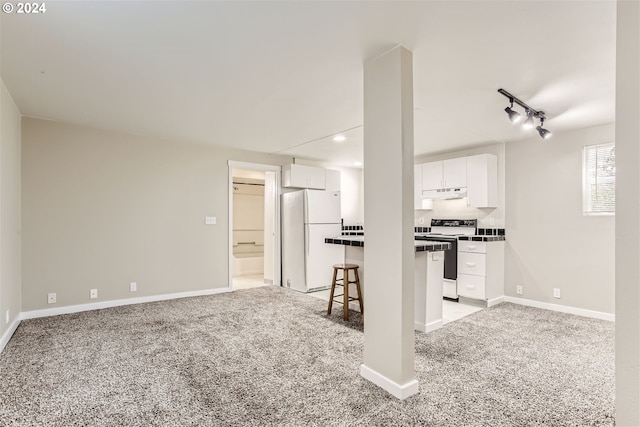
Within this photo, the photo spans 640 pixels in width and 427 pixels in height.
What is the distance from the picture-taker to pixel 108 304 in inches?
165

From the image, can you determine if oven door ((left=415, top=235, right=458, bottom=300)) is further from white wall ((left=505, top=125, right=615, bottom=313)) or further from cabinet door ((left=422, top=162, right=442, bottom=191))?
cabinet door ((left=422, top=162, right=442, bottom=191))

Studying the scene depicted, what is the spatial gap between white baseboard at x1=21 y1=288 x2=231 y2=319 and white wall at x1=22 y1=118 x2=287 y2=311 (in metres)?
0.05

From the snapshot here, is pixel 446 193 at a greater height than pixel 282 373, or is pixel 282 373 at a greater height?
pixel 446 193

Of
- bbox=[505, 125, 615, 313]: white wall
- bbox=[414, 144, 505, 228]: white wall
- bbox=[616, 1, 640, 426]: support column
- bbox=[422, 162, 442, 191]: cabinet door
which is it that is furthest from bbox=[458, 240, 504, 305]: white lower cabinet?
bbox=[616, 1, 640, 426]: support column

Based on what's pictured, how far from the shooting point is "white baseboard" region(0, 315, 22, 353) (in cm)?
282

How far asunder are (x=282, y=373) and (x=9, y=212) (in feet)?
9.93

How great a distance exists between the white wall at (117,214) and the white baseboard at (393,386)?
3420mm

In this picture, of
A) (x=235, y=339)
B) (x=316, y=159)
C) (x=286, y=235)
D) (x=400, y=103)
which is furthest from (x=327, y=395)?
(x=316, y=159)

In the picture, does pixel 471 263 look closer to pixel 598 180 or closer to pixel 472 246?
pixel 472 246

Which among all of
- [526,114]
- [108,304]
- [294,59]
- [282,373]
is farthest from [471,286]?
[108,304]

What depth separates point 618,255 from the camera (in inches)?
38.4

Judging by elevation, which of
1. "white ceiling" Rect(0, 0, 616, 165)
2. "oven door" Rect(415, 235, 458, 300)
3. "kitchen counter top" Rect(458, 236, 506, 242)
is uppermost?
"white ceiling" Rect(0, 0, 616, 165)

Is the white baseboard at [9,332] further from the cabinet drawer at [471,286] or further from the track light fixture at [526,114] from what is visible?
the cabinet drawer at [471,286]

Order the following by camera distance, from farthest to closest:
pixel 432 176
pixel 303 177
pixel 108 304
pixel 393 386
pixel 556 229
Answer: pixel 303 177 → pixel 432 176 → pixel 556 229 → pixel 108 304 → pixel 393 386
